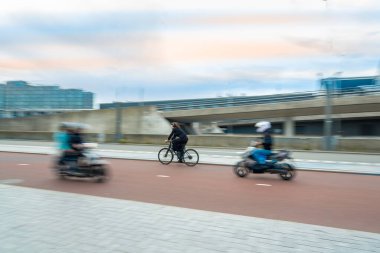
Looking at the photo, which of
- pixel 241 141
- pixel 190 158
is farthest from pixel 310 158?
pixel 241 141

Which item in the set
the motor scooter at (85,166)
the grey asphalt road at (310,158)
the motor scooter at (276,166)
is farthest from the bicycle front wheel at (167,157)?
the motor scooter at (85,166)

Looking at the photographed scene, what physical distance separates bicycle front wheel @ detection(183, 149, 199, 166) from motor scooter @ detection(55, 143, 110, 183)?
4.55m

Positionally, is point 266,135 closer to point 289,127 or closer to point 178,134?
point 178,134

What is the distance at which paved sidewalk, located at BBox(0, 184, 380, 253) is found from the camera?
4531 millimetres

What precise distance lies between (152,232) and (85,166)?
17.9ft

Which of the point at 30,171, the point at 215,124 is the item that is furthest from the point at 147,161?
the point at 215,124

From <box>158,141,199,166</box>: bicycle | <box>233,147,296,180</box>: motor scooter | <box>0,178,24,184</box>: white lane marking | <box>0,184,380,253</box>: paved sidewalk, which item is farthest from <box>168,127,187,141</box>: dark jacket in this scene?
<box>0,184,380,253</box>: paved sidewalk

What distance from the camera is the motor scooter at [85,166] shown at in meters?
10.0

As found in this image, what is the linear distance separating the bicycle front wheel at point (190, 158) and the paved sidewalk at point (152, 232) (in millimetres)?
7822

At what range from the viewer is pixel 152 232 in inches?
201

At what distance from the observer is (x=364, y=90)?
39.1 metres

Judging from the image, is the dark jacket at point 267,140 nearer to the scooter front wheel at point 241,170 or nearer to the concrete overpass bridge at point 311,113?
the scooter front wheel at point 241,170

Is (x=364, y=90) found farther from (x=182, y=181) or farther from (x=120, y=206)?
(x=120, y=206)

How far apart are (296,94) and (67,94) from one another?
2678 centimetres
